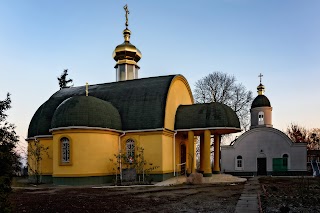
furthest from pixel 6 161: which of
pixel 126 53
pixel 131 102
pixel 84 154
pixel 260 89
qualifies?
pixel 260 89

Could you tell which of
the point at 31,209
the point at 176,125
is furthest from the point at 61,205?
the point at 176,125

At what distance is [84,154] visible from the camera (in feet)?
61.1

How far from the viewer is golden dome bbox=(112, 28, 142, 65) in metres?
29.0

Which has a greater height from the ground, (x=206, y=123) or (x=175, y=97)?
Result: (x=175, y=97)

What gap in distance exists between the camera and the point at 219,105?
21453mm

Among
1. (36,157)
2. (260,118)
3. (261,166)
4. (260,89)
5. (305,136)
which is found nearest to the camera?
(36,157)

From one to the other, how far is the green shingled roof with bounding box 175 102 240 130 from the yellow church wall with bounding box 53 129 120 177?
5.32 meters

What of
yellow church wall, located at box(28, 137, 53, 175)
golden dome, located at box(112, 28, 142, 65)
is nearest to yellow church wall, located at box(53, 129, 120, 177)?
yellow church wall, located at box(28, 137, 53, 175)

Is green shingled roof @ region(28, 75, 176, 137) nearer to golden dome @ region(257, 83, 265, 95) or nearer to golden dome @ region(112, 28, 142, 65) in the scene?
golden dome @ region(112, 28, 142, 65)

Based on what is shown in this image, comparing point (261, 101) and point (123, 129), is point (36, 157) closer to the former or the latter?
point (123, 129)

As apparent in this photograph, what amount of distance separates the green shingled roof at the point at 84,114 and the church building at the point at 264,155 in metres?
13.6

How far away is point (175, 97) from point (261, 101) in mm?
Answer: 12550

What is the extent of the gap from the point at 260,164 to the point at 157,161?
12.7 meters

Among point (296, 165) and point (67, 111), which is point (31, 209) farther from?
point (296, 165)
